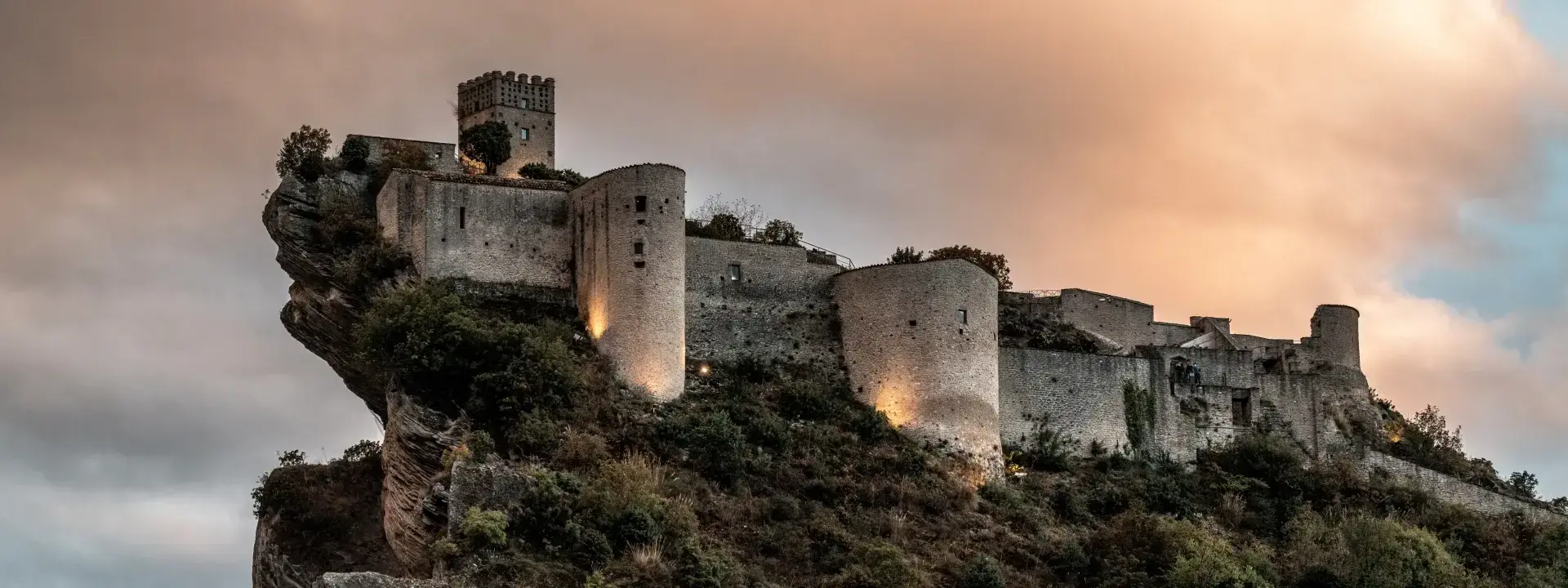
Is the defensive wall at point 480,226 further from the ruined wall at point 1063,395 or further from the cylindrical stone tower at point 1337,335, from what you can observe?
the cylindrical stone tower at point 1337,335

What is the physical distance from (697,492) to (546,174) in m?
19.2

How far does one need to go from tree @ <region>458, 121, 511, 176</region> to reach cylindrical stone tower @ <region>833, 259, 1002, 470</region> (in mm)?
15650

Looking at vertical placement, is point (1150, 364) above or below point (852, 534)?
above

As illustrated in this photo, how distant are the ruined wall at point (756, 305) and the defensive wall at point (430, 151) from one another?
9.83 metres

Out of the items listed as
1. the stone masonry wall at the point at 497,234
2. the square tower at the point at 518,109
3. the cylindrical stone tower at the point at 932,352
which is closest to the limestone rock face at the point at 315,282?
the stone masonry wall at the point at 497,234

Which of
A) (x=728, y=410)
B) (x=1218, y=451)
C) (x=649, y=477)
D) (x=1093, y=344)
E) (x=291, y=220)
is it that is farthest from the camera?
(x=1093, y=344)

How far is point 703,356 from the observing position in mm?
62812

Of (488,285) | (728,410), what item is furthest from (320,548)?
(728,410)

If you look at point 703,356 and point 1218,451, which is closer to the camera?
point 703,356

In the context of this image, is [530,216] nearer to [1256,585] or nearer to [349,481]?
[349,481]

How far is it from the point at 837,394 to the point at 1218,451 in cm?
1477

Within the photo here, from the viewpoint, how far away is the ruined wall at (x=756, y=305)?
208ft

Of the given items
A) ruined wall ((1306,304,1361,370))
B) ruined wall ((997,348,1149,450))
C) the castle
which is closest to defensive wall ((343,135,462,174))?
the castle

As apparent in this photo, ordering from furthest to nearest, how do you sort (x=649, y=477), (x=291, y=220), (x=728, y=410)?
(x=291, y=220) → (x=728, y=410) → (x=649, y=477)
